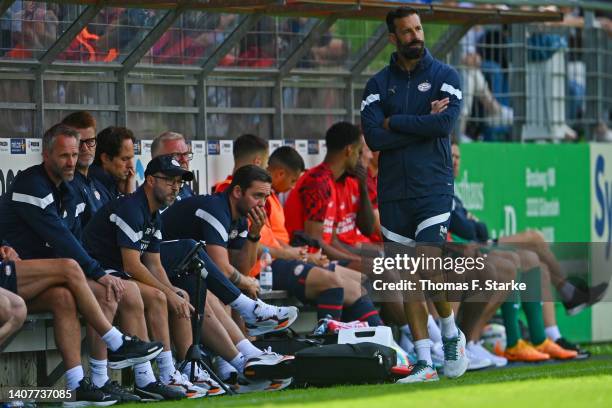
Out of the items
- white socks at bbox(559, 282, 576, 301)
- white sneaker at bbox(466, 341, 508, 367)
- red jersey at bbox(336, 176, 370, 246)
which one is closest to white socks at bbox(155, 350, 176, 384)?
red jersey at bbox(336, 176, 370, 246)

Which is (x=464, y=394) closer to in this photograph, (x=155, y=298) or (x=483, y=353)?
(x=155, y=298)

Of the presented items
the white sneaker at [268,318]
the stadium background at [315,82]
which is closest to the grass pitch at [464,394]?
the white sneaker at [268,318]

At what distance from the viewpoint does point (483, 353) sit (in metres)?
13.5

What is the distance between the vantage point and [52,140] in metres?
9.85

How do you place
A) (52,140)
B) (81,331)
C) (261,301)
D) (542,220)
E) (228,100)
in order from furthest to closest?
(542,220) < (228,100) < (261,301) < (81,331) < (52,140)

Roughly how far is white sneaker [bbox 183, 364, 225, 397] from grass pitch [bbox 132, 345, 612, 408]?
20cm

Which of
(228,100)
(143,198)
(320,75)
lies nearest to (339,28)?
(320,75)

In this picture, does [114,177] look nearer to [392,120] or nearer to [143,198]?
[143,198]

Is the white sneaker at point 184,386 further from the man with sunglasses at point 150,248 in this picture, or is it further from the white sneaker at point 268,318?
the white sneaker at point 268,318

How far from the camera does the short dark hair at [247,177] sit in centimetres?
1120

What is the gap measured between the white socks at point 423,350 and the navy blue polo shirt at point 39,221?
212 centimetres

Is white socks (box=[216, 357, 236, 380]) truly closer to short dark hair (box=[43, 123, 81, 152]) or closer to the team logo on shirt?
short dark hair (box=[43, 123, 81, 152])

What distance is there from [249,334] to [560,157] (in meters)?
5.64

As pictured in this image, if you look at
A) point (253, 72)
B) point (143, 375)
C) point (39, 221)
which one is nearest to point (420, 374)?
point (143, 375)
